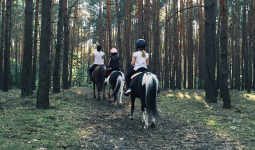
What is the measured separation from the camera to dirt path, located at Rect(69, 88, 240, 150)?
487cm

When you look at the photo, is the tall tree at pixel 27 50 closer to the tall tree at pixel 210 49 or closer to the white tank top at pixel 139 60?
the white tank top at pixel 139 60

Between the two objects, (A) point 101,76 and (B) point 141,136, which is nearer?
(B) point 141,136

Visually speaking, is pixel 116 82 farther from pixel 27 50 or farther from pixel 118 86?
pixel 27 50

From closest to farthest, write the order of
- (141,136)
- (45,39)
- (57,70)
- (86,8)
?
1. (141,136)
2. (45,39)
3. (57,70)
4. (86,8)

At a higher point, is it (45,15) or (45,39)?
(45,15)

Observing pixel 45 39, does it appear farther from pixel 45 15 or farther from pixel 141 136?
pixel 141 136

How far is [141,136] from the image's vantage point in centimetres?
573

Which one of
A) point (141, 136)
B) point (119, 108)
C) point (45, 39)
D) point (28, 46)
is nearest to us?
point (141, 136)

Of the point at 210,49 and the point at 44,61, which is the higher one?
the point at 210,49

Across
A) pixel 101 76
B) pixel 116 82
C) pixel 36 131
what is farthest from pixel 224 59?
pixel 36 131

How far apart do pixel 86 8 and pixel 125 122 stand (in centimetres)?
3297

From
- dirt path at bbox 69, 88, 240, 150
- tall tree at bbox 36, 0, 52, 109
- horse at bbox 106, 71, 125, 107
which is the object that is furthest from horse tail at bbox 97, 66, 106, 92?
tall tree at bbox 36, 0, 52, 109

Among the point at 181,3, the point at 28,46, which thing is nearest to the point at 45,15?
the point at 28,46

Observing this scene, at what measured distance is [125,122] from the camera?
7.29 metres
